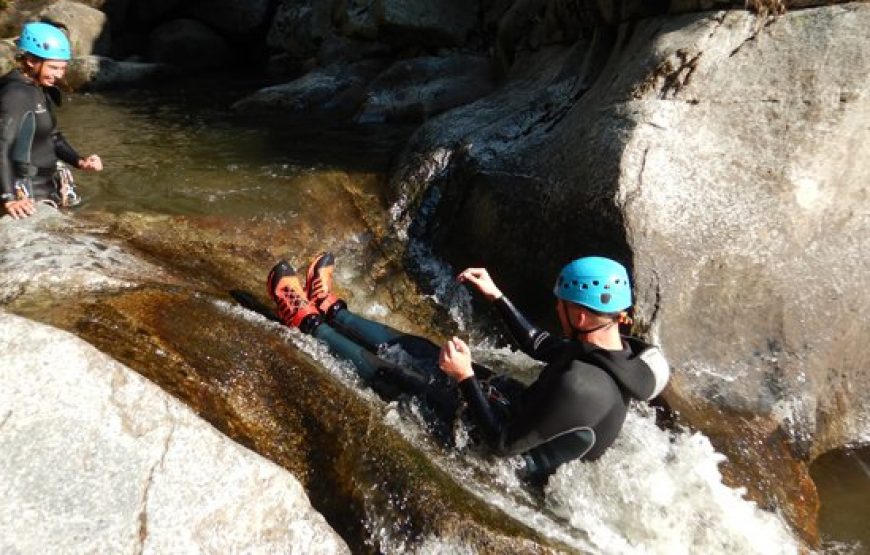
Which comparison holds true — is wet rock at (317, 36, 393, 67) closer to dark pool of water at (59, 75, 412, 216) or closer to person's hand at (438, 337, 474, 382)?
dark pool of water at (59, 75, 412, 216)

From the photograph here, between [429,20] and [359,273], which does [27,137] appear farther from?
[429,20]

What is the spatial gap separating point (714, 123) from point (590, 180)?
4.00ft

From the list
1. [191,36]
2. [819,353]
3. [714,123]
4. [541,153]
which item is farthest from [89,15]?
[819,353]

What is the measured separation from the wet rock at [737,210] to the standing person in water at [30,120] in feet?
14.8

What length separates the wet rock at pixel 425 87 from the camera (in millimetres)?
12328

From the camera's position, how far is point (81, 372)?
3373mm

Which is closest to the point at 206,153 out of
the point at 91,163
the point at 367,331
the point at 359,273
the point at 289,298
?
the point at 91,163

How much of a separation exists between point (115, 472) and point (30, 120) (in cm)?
445

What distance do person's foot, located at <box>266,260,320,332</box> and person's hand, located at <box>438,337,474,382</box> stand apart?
5.89ft

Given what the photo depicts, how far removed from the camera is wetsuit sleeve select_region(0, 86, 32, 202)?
19.6 feet

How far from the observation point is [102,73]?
1845 centimetres

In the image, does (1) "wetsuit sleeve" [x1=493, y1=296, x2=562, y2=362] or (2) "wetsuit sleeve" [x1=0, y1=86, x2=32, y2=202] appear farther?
(2) "wetsuit sleeve" [x1=0, y1=86, x2=32, y2=202]

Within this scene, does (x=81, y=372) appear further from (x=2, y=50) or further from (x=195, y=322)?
(x=2, y=50)

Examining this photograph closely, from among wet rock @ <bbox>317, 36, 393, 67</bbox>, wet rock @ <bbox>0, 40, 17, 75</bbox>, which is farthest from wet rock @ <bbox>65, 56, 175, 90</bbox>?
wet rock @ <bbox>317, 36, 393, 67</bbox>
